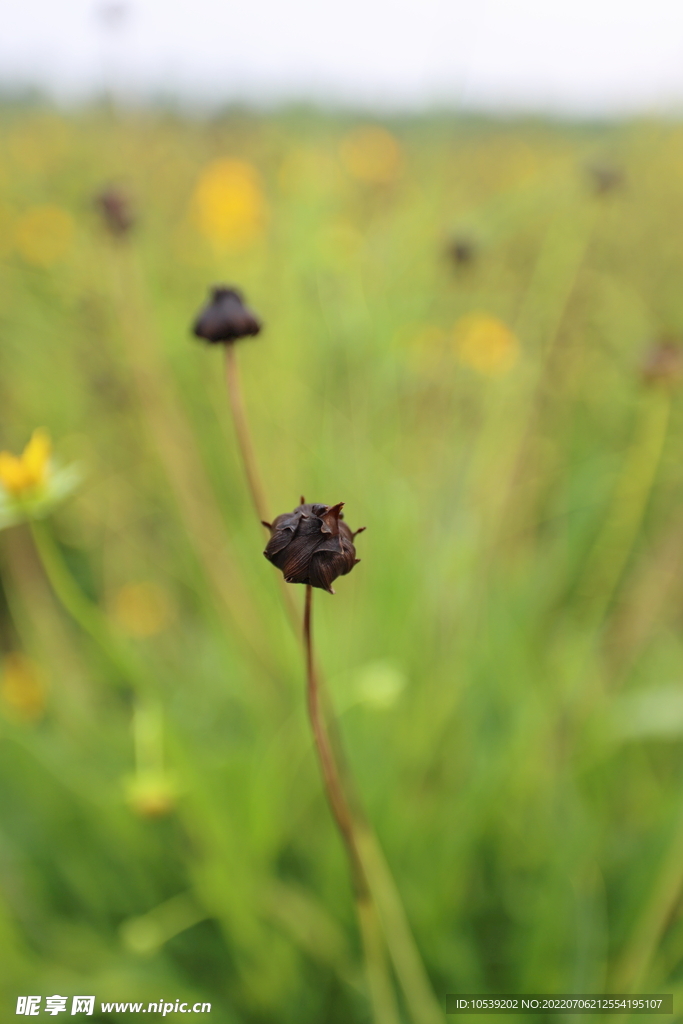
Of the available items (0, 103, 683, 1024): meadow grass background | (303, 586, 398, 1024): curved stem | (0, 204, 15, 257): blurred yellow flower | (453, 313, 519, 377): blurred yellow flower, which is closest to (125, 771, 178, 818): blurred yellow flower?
(0, 103, 683, 1024): meadow grass background

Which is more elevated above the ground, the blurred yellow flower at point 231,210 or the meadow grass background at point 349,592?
the blurred yellow flower at point 231,210

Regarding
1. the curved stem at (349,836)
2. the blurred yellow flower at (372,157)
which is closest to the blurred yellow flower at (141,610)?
the curved stem at (349,836)

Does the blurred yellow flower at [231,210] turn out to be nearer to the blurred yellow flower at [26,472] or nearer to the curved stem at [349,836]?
the blurred yellow flower at [26,472]

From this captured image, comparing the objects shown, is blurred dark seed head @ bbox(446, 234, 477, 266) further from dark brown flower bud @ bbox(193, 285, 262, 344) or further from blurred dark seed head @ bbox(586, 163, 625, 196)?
dark brown flower bud @ bbox(193, 285, 262, 344)

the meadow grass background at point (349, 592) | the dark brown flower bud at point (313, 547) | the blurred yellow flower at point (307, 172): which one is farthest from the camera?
the blurred yellow flower at point (307, 172)

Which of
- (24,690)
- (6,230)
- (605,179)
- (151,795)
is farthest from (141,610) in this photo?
(6,230)

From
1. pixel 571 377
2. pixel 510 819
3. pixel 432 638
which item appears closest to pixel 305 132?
pixel 571 377
